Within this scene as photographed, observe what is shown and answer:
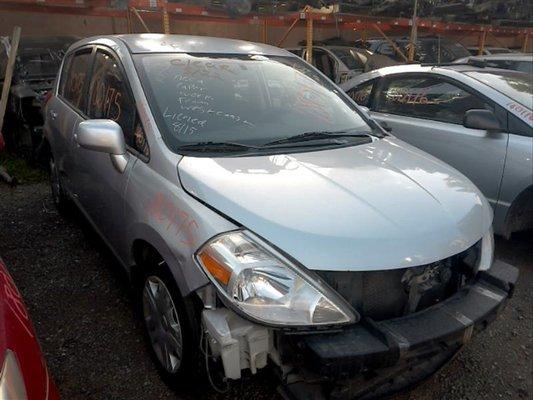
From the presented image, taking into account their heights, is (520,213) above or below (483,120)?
below

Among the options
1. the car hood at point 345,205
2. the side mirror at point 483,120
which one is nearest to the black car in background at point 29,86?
the car hood at point 345,205

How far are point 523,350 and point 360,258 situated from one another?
1.55 m

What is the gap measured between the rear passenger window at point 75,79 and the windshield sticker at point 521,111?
312 cm

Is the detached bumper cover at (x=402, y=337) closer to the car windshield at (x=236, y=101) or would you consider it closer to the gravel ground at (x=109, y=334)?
the gravel ground at (x=109, y=334)

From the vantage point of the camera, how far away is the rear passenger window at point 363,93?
4582 mm

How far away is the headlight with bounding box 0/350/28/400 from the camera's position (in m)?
1.22

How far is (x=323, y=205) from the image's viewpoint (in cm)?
182

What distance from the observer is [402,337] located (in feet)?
5.34

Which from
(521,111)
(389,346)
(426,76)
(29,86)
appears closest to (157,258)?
(389,346)

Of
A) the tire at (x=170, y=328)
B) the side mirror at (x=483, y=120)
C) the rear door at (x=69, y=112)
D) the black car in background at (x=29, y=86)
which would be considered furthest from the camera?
the black car in background at (x=29, y=86)

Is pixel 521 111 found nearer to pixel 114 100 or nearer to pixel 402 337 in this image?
pixel 402 337

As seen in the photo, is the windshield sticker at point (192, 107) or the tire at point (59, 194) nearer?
the windshield sticker at point (192, 107)

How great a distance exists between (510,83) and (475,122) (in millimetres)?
701

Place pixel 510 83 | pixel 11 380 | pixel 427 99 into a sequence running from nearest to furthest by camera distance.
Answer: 1. pixel 11 380
2. pixel 510 83
3. pixel 427 99
